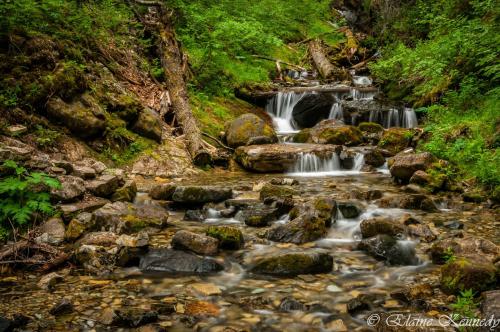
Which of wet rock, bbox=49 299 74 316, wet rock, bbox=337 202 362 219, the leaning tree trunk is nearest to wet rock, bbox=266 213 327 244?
wet rock, bbox=337 202 362 219

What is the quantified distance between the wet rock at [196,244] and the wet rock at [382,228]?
225cm

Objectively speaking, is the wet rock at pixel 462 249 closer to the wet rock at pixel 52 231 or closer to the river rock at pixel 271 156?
the wet rock at pixel 52 231

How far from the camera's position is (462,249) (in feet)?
16.8

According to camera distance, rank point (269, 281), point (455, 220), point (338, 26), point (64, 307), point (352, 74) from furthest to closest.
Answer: point (338, 26) → point (352, 74) → point (455, 220) → point (269, 281) → point (64, 307)

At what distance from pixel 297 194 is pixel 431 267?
3.74 metres

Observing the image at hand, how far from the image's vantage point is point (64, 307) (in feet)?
12.5

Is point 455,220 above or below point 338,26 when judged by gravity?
below

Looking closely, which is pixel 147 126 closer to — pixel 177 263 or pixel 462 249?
pixel 177 263

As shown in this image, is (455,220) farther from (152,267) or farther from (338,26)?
(338,26)

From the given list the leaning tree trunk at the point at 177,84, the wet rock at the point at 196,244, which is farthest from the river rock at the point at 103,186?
the leaning tree trunk at the point at 177,84

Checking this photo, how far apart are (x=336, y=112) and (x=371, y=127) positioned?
6.59ft

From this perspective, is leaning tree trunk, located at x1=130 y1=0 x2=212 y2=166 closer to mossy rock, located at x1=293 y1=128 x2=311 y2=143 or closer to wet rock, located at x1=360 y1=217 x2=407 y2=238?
mossy rock, located at x1=293 y1=128 x2=311 y2=143

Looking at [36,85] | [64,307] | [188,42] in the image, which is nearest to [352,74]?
[188,42]

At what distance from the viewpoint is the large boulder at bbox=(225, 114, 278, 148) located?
40.4ft
